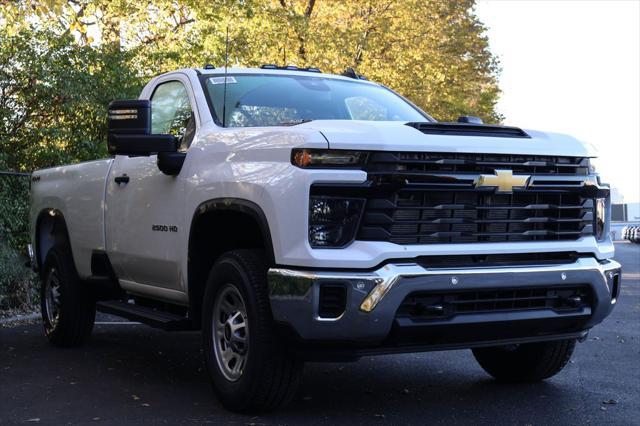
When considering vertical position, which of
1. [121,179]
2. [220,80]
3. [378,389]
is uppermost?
[220,80]

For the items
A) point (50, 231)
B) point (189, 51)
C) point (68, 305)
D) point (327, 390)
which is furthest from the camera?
point (189, 51)

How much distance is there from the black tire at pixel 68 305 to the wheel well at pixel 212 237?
2.27m

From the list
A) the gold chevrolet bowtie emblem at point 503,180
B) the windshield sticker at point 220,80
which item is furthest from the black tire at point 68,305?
the gold chevrolet bowtie emblem at point 503,180

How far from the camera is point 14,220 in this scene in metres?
12.9

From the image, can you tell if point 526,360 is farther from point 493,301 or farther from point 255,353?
point 255,353

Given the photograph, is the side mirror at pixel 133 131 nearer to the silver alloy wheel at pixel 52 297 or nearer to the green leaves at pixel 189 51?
the green leaves at pixel 189 51

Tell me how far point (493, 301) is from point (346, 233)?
3.11ft

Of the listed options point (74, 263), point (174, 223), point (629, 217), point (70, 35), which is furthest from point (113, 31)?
point (629, 217)

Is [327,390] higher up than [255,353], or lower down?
lower down

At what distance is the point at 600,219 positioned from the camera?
19.9 feet

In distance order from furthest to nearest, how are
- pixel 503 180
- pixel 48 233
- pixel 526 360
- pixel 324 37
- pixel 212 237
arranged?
pixel 324 37 < pixel 48 233 < pixel 526 360 < pixel 212 237 < pixel 503 180

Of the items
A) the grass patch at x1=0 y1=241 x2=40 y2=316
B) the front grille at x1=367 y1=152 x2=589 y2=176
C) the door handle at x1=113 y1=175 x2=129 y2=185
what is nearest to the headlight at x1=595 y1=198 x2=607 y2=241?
the front grille at x1=367 y1=152 x2=589 y2=176

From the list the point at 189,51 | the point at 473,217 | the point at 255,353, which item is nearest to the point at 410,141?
the point at 473,217

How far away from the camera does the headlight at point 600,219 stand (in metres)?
6.05
